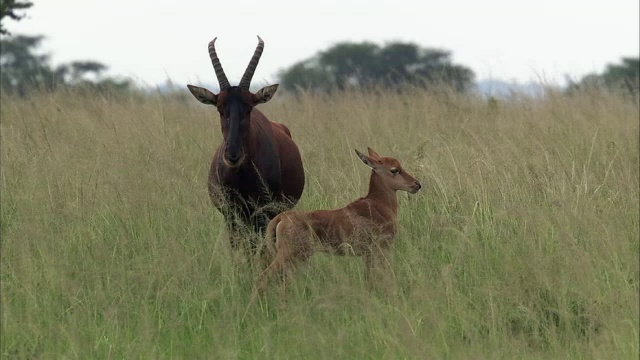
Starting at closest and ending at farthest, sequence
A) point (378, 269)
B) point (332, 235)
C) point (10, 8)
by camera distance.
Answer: point (378, 269), point (332, 235), point (10, 8)

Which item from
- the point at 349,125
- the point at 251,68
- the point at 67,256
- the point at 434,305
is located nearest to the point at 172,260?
the point at 67,256

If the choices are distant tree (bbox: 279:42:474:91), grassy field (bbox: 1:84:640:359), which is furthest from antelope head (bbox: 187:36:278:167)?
distant tree (bbox: 279:42:474:91)

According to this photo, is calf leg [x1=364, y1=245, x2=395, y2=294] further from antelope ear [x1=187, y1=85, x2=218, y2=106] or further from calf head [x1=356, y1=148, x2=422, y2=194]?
antelope ear [x1=187, y1=85, x2=218, y2=106]

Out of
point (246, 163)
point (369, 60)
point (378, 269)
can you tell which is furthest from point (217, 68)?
point (369, 60)

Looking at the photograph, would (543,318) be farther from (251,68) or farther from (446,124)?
(446,124)

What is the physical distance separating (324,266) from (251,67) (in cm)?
158

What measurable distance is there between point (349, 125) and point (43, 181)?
4038 mm

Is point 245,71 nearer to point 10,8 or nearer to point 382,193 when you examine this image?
point 382,193

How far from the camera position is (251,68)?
747 centimetres

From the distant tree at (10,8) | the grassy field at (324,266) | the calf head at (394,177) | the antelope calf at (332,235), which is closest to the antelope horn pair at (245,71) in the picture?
the grassy field at (324,266)

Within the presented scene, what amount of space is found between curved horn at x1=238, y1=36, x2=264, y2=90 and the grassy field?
0.81 metres

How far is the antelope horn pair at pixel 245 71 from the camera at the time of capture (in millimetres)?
7387

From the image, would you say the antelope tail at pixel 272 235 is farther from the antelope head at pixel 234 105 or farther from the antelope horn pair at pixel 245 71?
the antelope horn pair at pixel 245 71

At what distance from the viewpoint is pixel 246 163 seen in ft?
23.6
